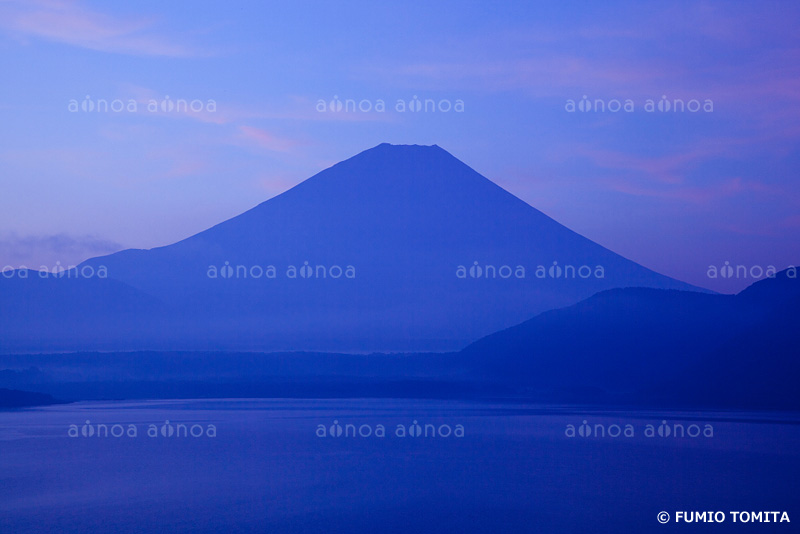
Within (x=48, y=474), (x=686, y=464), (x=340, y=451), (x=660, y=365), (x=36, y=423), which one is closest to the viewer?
(x=48, y=474)

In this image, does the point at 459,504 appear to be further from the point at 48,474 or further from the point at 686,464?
the point at 48,474

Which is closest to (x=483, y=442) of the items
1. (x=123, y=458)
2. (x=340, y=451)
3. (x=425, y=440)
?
(x=425, y=440)

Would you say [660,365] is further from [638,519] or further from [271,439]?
[638,519]

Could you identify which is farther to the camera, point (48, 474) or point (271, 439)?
point (271, 439)

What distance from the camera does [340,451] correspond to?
21.4 metres

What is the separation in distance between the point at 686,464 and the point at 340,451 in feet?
26.7

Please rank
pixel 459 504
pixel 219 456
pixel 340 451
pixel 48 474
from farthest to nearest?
pixel 340 451, pixel 219 456, pixel 48 474, pixel 459 504

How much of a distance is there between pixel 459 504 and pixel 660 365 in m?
43.5

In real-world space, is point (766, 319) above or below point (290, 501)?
above

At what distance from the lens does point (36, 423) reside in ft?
100

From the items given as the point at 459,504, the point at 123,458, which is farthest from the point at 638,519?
the point at 123,458

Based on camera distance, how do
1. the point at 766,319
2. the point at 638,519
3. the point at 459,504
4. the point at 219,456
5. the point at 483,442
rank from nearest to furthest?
the point at 638,519 < the point at 459,504 < the point at 219,456 < the point at 483,442 < the point at 766,319

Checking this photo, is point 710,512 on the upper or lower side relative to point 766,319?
lower

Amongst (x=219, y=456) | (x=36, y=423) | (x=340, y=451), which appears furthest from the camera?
(x=36, y=423)
